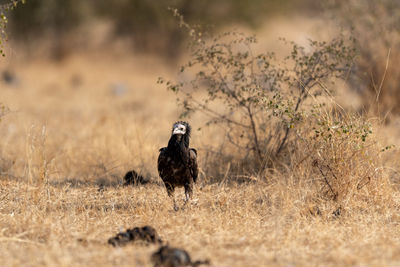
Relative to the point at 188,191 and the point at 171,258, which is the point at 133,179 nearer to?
the point at 188,191

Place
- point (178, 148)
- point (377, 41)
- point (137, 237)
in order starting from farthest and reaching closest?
1. point (377, 41)
2. point (178, 148)
3. point (137, 237)

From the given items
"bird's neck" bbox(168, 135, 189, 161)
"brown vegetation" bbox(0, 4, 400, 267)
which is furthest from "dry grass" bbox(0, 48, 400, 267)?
"bird's neck" bbox(168, 135, 189, 161)

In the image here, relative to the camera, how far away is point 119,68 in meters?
23.6

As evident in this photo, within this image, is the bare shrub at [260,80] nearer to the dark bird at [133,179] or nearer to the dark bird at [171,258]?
the dark bird at [133,179]

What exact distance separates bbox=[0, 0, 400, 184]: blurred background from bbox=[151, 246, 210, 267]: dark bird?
7.69 feet

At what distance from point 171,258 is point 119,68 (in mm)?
20365

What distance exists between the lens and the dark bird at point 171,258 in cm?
383

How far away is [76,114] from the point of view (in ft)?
42.1

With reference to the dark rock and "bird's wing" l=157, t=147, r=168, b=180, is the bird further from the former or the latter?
the dark rock

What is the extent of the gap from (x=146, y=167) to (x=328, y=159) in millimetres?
2822

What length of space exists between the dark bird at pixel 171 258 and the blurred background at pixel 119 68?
234cm

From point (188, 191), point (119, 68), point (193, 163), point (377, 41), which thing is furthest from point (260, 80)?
point (119, 68)

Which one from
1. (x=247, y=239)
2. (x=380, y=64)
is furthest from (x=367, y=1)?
(x=247, y=239)

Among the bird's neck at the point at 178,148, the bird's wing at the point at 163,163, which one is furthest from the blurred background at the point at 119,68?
the bird's neck at the point at 178,148
